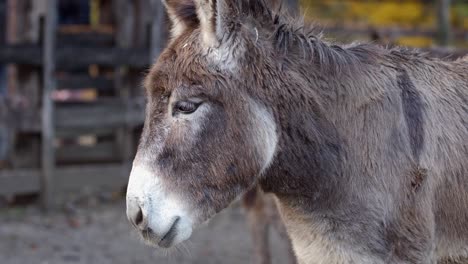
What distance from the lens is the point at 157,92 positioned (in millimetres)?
3816

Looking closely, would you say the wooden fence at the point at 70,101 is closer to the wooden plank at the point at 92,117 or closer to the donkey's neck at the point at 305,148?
the wooden plank at the point at 92,117

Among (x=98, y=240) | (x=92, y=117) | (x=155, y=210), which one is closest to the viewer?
(x=155, y=210)

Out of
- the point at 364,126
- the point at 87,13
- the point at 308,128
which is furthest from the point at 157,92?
the point at 87,13

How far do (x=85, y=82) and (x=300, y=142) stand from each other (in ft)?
23.1

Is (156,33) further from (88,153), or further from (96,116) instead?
(88,153)

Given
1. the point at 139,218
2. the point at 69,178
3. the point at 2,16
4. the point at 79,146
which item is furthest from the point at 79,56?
the point at 139,218

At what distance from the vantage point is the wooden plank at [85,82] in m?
10.4

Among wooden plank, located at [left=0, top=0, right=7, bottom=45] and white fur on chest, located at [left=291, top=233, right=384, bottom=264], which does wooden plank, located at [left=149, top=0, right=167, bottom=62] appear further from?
white fur on chest, located at [left=291, top=233, right=384, bottom=264]

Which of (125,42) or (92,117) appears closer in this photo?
(92,117)

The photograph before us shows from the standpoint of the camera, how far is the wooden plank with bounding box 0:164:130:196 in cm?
934

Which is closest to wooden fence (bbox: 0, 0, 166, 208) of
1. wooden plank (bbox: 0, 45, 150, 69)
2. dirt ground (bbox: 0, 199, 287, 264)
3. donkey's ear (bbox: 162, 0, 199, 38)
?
wooden plank (bbox: 0, 45, 150, 69)

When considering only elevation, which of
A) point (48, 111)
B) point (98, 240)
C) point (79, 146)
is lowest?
point (98, 240)

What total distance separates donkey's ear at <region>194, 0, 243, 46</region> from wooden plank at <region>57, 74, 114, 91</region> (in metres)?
6.79

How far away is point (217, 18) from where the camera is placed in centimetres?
371
